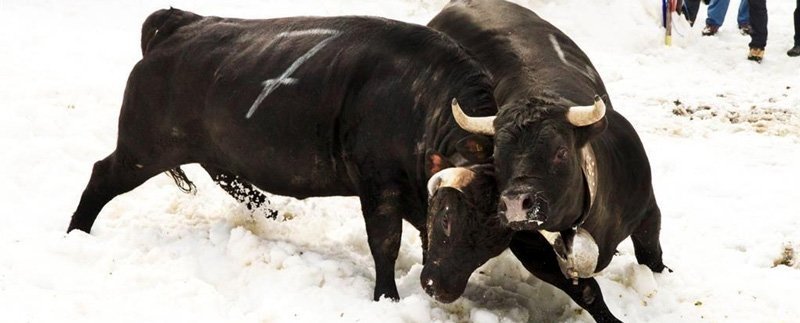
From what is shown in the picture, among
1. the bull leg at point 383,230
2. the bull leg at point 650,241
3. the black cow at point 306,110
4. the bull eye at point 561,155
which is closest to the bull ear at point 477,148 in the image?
the black cow at point 306,110

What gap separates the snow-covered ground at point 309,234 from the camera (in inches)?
202

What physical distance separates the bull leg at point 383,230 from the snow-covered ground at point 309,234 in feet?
0.38

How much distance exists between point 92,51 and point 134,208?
15.8 ft

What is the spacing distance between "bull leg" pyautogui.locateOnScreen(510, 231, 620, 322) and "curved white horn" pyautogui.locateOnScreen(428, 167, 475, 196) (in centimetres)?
62

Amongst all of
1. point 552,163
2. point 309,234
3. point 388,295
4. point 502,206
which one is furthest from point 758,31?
point 502,206

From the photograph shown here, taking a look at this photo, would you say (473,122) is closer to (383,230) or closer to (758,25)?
(383,230)

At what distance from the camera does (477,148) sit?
4.56 meters

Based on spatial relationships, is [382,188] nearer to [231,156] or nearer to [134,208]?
[231,156]

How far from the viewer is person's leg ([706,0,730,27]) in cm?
1304

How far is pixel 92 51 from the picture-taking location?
1096 cm

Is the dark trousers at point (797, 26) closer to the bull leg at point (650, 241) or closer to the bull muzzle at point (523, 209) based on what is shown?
the bull leg at point (650, 241)

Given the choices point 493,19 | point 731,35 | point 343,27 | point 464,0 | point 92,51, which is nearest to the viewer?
point 343,27

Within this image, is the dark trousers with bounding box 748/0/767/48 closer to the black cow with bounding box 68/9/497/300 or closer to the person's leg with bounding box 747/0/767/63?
the person's leg with bounding box 747/0/767/63

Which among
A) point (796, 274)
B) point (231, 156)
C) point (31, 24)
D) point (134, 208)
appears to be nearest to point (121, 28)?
point (31, 24)
